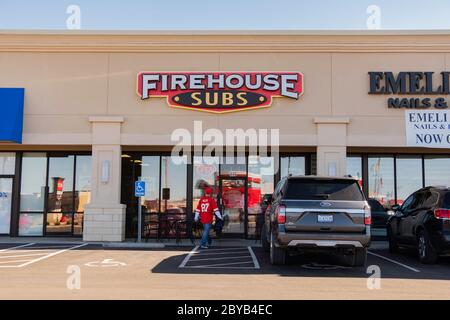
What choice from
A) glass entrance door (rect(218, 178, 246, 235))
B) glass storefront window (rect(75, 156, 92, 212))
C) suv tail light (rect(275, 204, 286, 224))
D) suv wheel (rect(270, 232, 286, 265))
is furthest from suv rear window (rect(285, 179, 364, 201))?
glass storefront window (rect(75, 156, 92, 212))

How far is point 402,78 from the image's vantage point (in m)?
17.0

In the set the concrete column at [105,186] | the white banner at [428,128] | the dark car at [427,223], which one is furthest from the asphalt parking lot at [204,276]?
the white banner at [428,128]

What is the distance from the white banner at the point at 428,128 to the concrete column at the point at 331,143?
2093 mm

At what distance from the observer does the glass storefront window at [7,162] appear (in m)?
18.6

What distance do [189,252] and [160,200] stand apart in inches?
203

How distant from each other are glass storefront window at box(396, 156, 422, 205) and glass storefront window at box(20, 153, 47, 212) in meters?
12.9

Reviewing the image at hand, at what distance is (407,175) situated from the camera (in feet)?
60.8

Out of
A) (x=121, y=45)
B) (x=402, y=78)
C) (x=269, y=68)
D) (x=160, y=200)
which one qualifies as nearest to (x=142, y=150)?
(x=160, y=200)

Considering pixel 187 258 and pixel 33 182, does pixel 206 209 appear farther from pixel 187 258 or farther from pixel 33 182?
pixel 33 182

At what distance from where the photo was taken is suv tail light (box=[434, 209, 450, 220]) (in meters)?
11.2

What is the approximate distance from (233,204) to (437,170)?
24.6 feet

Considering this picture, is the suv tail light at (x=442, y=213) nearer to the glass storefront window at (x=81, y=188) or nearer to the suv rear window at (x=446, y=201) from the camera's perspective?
the suv rear window at (x=446, y=201)
